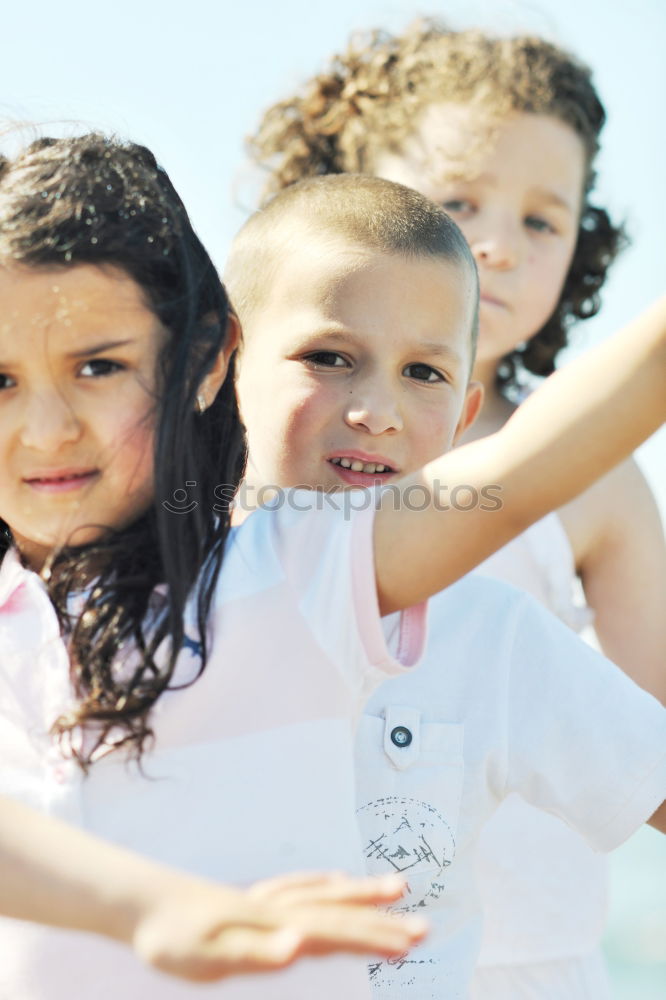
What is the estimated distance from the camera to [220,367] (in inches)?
62.3

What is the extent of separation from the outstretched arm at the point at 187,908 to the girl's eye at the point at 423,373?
3.54ft

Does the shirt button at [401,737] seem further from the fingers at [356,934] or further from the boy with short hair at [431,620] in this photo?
the fingers at [356,934]

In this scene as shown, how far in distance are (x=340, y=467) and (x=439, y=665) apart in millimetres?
349

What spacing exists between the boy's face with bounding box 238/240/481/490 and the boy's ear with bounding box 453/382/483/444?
4.7 inches

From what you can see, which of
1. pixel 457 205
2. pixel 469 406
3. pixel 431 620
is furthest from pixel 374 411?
pixel 457 205

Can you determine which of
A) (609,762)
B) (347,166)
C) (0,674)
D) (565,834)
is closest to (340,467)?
(609,762)

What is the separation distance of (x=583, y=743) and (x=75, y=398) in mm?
841

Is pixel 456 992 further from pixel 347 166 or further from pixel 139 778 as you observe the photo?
pixel 347 166

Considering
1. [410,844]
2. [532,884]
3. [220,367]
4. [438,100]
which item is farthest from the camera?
[438,100]

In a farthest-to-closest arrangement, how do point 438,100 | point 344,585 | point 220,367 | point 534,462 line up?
point 438,100 → point 220,367 → point 344,585 → point 534,462

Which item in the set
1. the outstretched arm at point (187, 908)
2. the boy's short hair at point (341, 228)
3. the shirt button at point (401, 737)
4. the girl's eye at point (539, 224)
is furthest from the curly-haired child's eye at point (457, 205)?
the outstretched arm at point (187, 908)

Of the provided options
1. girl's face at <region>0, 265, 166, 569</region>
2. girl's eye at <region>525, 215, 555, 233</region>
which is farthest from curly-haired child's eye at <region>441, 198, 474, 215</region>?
girl's face at <region>0, 265, 166, 569</region>

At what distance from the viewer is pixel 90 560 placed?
57.0 inches

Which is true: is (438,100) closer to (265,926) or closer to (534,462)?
(534,462)
